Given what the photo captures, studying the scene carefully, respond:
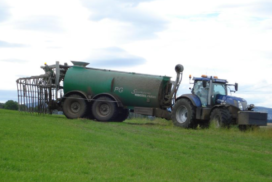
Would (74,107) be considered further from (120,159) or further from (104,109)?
(120,159)

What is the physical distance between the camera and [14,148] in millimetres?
9969

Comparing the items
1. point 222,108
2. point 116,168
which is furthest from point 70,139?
point 222,108

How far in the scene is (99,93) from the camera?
23219 millimetres

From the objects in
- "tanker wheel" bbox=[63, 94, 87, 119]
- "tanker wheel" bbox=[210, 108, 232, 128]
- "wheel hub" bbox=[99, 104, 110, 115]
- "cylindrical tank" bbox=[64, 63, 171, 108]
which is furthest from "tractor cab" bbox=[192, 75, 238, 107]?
"tanker wheel" bbox=[63, 94, 87, 119]

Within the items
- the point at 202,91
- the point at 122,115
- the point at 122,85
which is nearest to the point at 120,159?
the point at 202,91

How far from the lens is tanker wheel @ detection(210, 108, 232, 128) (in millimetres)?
18578

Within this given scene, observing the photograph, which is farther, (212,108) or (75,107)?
(75,107)

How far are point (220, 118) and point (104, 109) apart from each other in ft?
23.4

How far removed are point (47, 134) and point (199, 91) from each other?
1019 centimetres

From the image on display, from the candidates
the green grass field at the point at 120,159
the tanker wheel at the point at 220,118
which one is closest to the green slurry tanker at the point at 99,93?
the tanker wheel at the point at 220,118

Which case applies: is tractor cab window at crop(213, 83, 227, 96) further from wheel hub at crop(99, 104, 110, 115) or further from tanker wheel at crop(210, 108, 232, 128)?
wheel hub at crop(99, 104, 110, 115)

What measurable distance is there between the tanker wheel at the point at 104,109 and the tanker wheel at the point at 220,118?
5.86m

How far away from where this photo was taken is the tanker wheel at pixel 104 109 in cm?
2270

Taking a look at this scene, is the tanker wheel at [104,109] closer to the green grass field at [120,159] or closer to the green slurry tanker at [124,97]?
the green slurry tanker at [124,97]
